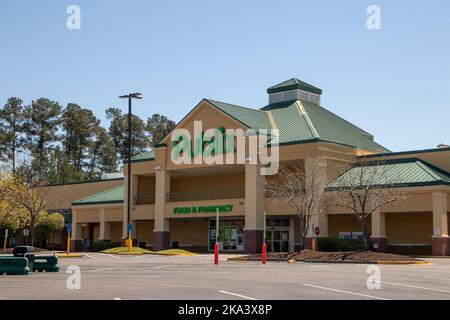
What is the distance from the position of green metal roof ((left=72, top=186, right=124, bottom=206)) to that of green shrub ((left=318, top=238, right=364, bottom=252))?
2481 cm

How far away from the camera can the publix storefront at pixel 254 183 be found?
46000mm

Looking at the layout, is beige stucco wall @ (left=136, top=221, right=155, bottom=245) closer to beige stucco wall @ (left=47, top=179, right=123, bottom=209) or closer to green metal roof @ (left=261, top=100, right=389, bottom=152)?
beige stucco wall @ (left=47, top=179, right=123, bottom=209)

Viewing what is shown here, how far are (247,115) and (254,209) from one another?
8.46m

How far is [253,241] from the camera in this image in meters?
48.8

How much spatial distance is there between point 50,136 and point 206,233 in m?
51.1

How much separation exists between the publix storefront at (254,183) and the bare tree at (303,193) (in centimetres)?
70

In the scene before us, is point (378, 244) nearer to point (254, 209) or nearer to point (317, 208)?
point (317, 208)

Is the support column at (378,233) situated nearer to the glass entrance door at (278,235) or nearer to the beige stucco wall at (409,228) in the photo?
the beige stucco wall at (409,228)

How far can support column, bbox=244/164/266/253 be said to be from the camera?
4891cm

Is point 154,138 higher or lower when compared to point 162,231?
higher

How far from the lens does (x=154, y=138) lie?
4429 inches

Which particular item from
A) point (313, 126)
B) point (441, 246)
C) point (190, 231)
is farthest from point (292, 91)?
point (441, 246)

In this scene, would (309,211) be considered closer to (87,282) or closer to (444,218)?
(444,218)
